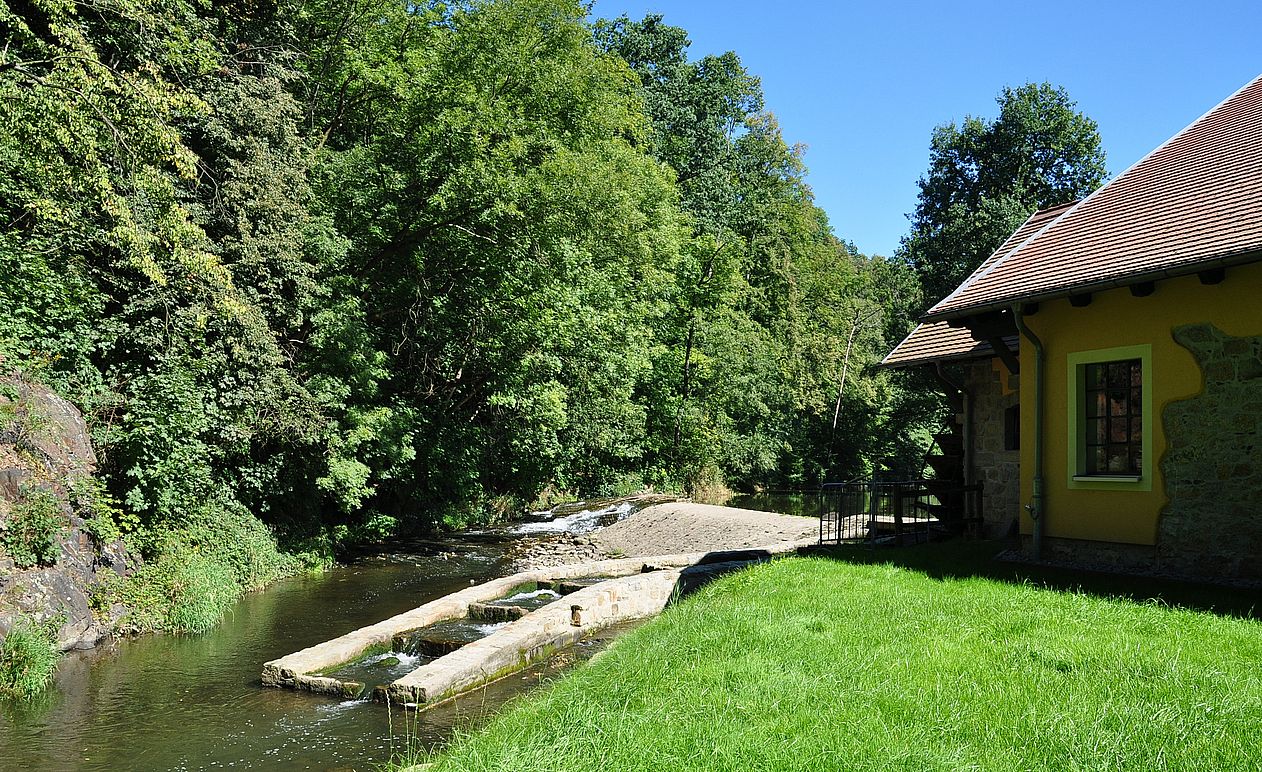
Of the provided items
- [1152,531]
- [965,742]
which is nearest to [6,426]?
[965,742]

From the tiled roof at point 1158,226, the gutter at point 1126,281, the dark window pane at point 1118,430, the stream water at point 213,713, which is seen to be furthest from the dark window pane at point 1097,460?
the stream water at point 213,713

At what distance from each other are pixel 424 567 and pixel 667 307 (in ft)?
45.7

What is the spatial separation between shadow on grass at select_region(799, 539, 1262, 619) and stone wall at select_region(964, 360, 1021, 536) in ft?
2.83

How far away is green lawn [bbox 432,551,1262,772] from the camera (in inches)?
172

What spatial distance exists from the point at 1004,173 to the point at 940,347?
63.0 feet

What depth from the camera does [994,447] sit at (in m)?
13.3

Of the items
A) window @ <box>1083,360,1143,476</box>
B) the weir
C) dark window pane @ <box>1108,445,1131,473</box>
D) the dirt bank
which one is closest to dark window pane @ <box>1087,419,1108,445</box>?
window @ <box>1083,360,1143,476</box>

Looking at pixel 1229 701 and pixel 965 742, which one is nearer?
pixel 965 742

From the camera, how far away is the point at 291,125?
51.1 feet

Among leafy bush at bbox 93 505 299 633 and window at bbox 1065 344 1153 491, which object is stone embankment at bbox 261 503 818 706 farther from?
window at bbox 1065 344 1153 491

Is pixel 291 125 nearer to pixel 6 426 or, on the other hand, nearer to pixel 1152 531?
A: pixel 6 426

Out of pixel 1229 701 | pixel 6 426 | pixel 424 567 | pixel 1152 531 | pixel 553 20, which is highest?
pixel 553 20

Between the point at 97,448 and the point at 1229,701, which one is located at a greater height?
the point at 97,448

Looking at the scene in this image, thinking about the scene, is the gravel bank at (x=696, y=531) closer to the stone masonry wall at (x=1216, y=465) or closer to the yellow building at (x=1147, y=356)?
the yellow building at (x=1147, y=356)
